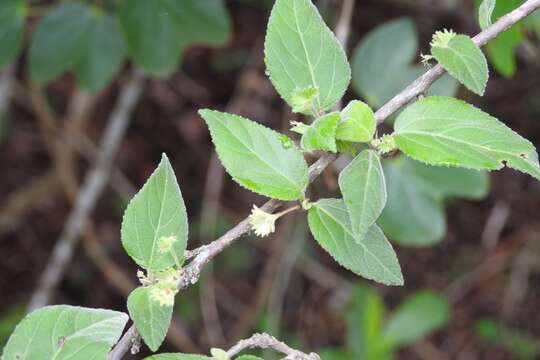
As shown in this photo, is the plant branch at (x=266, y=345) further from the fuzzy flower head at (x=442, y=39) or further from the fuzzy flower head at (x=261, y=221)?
the fuzzy flower head at (x=442, y=39)

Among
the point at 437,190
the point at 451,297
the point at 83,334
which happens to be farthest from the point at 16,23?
the point at 451,297

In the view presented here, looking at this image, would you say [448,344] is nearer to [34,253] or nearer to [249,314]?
[249,314]

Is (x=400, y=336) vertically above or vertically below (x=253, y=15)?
below

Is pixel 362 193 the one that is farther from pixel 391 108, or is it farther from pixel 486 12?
pixel 486 12

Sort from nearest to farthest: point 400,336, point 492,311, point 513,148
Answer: point 513,148 < point 400,336 < point 492,311

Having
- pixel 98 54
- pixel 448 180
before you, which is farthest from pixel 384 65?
pixel 98 54

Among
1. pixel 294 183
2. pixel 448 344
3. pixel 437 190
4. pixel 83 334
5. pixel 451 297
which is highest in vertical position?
pixel 294 183

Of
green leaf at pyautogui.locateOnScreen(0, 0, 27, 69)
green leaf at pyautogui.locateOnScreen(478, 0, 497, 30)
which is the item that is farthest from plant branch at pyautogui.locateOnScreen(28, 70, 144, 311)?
green leaf at pyautogui.locateOnScreen(478, 0, 497, 30)

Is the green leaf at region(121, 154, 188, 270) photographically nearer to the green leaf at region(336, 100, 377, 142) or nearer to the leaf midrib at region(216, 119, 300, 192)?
the leaf midrib at region(216, 119, 300, 192)
